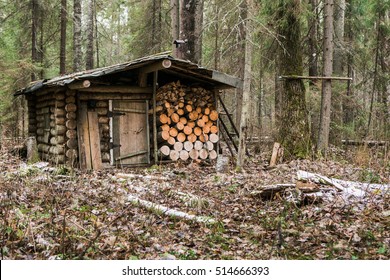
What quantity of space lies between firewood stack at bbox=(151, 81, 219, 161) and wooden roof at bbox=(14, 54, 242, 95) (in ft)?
1.32

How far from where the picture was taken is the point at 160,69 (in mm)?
10211

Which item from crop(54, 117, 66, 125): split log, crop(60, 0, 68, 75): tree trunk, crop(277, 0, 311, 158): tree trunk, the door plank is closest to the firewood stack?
the door plank

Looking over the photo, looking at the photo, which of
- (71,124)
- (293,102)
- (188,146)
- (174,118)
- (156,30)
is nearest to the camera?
(71,124)

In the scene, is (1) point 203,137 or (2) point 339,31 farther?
(2) point 339,31

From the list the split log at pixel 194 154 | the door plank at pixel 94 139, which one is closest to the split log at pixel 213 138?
the split log at pixel 194 154

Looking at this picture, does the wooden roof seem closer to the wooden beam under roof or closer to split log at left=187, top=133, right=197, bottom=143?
the wooden beam under roof

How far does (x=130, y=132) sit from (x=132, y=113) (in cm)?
58

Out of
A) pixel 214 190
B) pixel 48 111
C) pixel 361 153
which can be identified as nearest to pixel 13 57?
pixel 48 111

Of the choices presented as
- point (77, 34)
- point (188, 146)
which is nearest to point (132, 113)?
point (188, 146)

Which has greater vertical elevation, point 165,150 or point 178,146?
point 178,146

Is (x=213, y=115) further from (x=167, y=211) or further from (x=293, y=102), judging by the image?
(x=167, y=211)

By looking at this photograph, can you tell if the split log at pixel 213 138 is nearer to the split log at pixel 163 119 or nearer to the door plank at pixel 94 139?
the split log at pixel 163 119
